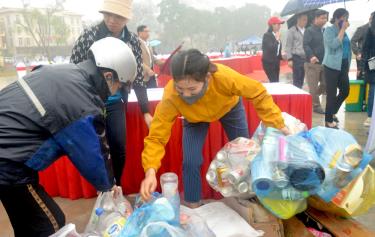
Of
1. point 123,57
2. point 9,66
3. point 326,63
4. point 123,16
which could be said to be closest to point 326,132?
point 123,57

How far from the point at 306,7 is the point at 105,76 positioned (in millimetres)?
4611

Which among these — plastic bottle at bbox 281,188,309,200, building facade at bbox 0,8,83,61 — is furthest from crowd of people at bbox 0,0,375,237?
building facade at bbox 0,8,83,61

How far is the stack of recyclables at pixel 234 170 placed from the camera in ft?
6.83

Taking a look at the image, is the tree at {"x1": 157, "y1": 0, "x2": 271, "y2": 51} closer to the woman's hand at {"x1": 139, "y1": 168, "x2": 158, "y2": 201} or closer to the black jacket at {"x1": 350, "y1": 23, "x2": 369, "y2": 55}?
the black jacket at {"x1": 350, "y1": 23, "x2": 369, "y2": 55}

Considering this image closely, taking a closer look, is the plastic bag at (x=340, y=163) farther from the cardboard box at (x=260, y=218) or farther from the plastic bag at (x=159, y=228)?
the plastic bag at (x=159, y=228)

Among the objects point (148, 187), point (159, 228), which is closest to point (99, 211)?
point (148, 187)

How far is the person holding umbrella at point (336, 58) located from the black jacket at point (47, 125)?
12.5ft

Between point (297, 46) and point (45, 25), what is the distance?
136 feet

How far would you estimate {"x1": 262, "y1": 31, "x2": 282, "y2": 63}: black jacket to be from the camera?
21.6 ft

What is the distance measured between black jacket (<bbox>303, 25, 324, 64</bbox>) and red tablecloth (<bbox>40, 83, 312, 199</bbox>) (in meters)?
2.71

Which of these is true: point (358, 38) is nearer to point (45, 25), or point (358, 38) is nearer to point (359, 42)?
point (359, 42)

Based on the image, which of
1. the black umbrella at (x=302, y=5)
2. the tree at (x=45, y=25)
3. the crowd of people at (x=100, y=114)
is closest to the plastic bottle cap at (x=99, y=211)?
the crowd of people at (x=100, y=114)

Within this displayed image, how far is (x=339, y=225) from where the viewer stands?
2064 mm

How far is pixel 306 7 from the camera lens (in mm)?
5551
